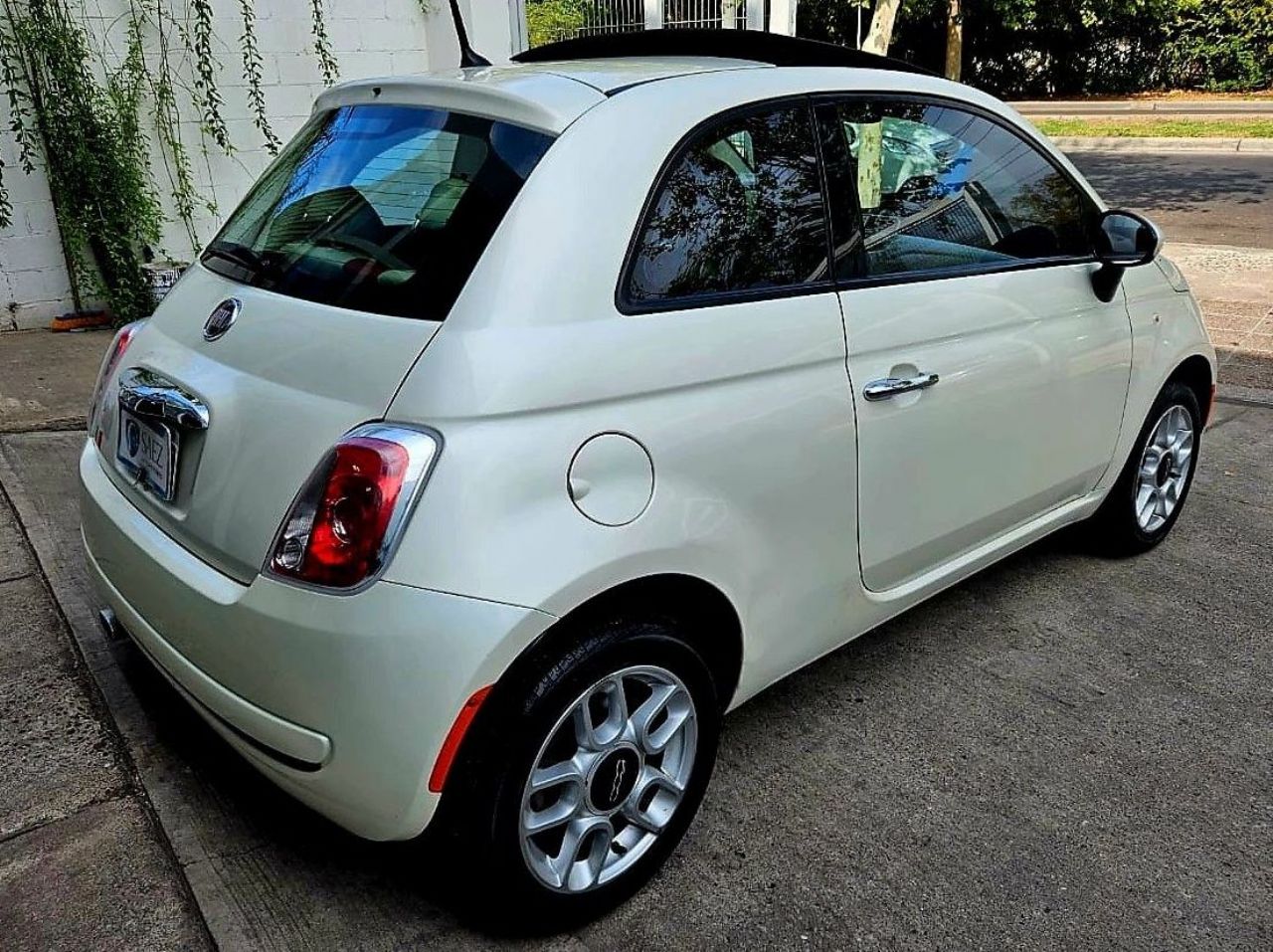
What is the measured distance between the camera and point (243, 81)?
280 inches

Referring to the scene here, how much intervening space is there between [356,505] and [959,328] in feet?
5.66

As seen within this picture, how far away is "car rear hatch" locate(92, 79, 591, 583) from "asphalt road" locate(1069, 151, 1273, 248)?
966 centimetres

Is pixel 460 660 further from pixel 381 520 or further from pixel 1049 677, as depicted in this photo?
pixel 1049 677

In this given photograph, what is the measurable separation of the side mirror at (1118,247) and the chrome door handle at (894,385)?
0.99 metres

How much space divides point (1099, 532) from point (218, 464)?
10.5 ft

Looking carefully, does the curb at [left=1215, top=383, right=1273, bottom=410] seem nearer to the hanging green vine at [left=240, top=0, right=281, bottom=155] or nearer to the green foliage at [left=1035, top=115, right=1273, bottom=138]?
the hanging green vine at [left=240, top=0, right=281, bottom=155]

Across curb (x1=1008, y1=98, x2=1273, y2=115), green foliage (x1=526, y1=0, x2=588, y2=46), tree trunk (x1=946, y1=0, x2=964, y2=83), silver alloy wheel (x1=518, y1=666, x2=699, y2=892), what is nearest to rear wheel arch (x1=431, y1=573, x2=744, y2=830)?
silver alloy wheel (x1=518, y1=666, x2=699, y2=892)

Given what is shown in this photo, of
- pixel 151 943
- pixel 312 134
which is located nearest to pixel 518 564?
pixel 151 943

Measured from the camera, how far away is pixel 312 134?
2723 millimetres

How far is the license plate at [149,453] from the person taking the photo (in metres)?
2.28

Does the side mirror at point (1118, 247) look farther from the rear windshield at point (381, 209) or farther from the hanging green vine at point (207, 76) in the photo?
the hanging green vine at point (207, 76)

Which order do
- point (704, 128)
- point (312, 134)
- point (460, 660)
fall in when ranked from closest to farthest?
1. point (460, 660)
2. point (704, 128)
3. point (312, 134)

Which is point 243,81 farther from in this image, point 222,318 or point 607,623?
point 607,623

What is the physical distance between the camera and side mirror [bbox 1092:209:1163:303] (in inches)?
131
